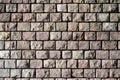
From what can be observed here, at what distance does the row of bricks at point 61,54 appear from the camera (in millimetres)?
2211

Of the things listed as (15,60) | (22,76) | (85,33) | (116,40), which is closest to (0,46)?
(15,60)

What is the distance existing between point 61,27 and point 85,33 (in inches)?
10.3

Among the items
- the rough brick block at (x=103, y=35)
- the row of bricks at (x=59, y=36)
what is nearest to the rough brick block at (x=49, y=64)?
the row of bricks at (x=59, y=36)

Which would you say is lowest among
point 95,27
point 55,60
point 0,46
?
point 55,60

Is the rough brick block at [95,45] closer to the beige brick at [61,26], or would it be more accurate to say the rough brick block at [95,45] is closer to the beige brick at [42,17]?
the beige brick at [61,26]

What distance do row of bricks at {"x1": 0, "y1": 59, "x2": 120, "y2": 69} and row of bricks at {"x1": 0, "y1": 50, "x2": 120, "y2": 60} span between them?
0.04 metres

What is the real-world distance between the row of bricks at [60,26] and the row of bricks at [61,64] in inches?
13.2

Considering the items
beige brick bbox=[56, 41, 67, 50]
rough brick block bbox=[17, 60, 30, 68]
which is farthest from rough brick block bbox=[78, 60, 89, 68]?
rough brick block bbox=[17, 60, 30, 68]

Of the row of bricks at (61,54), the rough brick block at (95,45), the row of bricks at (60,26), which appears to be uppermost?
the row of bricks at (60,26)

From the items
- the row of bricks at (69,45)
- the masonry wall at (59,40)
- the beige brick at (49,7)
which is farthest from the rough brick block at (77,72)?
the beige brick at (49,7)

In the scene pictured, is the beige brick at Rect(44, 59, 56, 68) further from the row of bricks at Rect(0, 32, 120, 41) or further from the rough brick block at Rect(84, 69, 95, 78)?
the rough brick block at Rect(84, 69, 95, 78)

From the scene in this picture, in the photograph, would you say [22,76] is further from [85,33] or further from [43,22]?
[85,33]

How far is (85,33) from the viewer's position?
222 cm

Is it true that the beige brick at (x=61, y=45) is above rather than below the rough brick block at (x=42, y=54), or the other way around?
above
